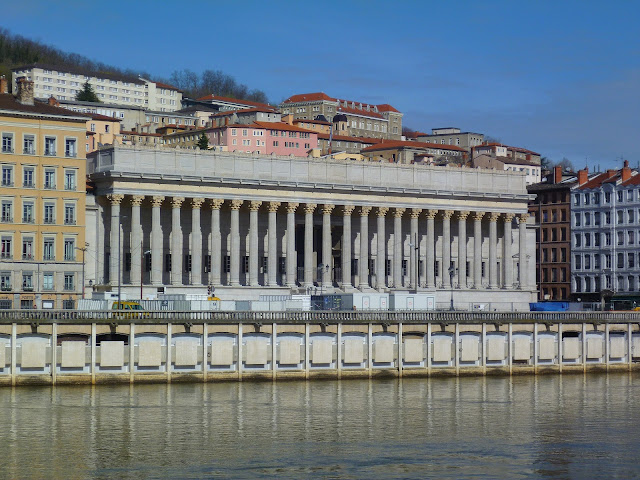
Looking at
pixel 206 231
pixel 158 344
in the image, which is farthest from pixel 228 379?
pixel 206 231

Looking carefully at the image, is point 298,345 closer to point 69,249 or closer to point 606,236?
point 69,249

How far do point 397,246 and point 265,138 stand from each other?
64.5m

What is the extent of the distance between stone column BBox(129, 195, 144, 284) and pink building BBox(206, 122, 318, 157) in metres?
68.9

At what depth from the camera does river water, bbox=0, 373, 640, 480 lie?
49.8 meters

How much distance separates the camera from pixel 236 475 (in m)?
47.9

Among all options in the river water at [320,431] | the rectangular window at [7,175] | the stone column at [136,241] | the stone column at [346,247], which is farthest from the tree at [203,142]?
the river water at [320,431]

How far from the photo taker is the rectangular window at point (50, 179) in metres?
104

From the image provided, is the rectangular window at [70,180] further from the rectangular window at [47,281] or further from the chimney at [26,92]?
the rectangular window at [47,281]

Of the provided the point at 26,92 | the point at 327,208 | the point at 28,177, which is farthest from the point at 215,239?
the point at 26,92

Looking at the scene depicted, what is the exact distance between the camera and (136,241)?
113 m

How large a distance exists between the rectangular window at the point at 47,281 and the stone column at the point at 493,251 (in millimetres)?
47745

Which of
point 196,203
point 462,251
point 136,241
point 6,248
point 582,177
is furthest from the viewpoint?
point 582,177

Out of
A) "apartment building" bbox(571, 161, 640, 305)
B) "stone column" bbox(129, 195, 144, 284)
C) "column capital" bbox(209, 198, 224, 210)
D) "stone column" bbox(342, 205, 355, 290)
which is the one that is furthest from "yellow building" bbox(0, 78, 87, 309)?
"apartment building" bbox(571, 161, 640, 305)

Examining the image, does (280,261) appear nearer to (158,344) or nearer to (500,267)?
(500,267)
